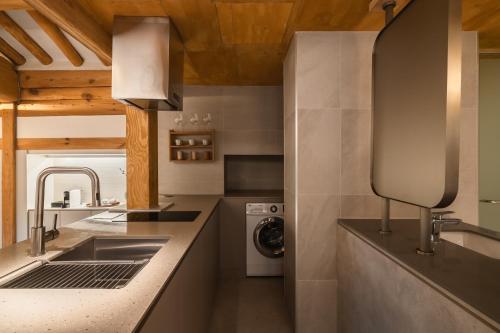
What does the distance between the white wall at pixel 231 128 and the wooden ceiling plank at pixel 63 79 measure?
1314mm

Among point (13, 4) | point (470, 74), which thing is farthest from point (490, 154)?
point (13, 4)

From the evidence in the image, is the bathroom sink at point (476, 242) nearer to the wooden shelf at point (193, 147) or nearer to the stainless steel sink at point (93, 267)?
the stainless steel sink at point (93, 267)

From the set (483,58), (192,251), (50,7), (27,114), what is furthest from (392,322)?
(27,114)

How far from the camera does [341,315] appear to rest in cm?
197

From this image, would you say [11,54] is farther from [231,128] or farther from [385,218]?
[385,218]

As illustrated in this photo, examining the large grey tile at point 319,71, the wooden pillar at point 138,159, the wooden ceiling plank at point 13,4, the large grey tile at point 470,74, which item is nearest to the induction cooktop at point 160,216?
the wooden pillar at point 138,159

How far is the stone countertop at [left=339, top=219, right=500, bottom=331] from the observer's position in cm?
84

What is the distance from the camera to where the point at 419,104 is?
3.77 feet

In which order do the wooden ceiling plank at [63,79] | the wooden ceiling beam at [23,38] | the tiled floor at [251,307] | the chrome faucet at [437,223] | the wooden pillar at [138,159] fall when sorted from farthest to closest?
the wooden ceiling plank at [63,79] → the wooden ceiling beam at [23,38] → the wooden pillar at [138,159] → the tiled floor at [251,307] → the chrome faucet at [437,223]

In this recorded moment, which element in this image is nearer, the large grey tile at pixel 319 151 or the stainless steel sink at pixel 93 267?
the stainless steel sink at pixel 93 267

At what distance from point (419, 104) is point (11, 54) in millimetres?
4691

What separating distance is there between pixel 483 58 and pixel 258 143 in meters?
2.34

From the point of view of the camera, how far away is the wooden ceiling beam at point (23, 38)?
319cm

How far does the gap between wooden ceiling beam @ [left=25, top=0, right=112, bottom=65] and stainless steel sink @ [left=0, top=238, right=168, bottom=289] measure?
127cm
